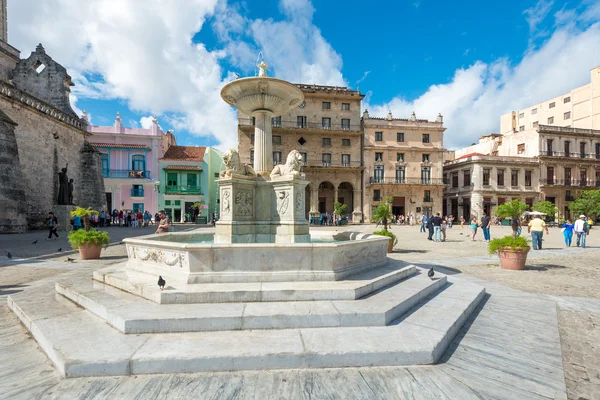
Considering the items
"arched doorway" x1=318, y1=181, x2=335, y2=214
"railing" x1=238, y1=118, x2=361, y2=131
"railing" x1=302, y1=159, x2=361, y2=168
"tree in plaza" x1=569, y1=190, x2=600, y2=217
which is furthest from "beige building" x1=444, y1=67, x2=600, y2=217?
"arched doorway" x1=318, y1=181, x2=335, y2=214

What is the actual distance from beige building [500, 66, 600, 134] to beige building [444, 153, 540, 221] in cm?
613

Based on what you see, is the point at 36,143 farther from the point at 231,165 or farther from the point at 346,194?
the point at 346,194

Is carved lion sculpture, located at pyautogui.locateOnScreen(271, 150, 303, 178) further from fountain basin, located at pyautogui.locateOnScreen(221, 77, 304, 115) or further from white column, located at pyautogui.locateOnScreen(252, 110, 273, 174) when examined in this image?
fountain basin, located at pyautogui.locateOnScreen(221, 77, 304, 115)

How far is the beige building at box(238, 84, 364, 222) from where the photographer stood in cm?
3494

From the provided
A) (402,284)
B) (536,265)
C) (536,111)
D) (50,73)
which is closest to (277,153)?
(50,73)

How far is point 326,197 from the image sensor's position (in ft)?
Answer: 126

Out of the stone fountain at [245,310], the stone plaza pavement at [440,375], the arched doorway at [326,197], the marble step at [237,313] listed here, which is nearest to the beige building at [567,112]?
the arched doorway at [326,197]

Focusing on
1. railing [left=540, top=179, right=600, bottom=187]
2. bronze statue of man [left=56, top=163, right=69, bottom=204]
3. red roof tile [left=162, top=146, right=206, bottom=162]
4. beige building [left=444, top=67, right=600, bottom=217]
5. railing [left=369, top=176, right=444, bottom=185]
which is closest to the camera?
bronze statue of man [left=56, top=163, right=69, bottom=204]

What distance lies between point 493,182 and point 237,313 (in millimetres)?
42309

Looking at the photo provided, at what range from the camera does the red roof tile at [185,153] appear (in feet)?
113

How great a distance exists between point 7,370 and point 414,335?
4.04 m

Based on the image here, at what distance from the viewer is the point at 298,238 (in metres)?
6.37

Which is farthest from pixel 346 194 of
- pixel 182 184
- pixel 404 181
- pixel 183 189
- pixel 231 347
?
pixel 231 347

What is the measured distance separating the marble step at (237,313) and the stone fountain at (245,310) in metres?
0.01
